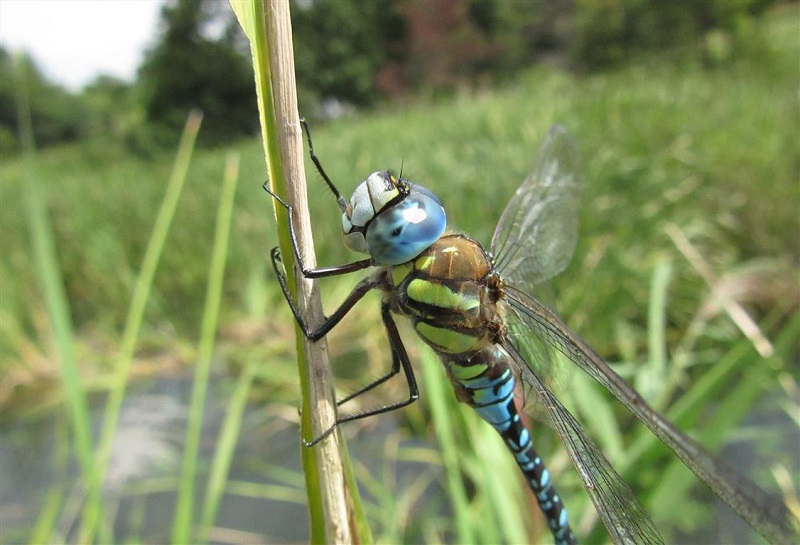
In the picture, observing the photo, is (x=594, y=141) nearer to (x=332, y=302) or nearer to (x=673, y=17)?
(x=332, y=302)

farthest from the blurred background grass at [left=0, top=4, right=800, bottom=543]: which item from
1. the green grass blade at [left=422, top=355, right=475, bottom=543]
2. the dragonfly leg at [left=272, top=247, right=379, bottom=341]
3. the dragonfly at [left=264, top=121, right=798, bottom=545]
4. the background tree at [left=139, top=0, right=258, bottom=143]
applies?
the background tree at [left=139, top=0, right=258, bottom=143]

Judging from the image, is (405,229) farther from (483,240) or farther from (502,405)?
(483,240)

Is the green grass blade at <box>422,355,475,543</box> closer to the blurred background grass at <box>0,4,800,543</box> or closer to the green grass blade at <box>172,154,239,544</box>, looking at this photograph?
the blurred background grass at <box>0,4,800,543</box>

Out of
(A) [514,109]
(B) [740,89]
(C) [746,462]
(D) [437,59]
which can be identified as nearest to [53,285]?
(C) [746,462]

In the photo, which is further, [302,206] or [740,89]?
[740,89]

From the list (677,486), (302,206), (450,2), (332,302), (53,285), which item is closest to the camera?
(302,206)

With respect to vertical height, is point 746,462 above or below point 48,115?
below
